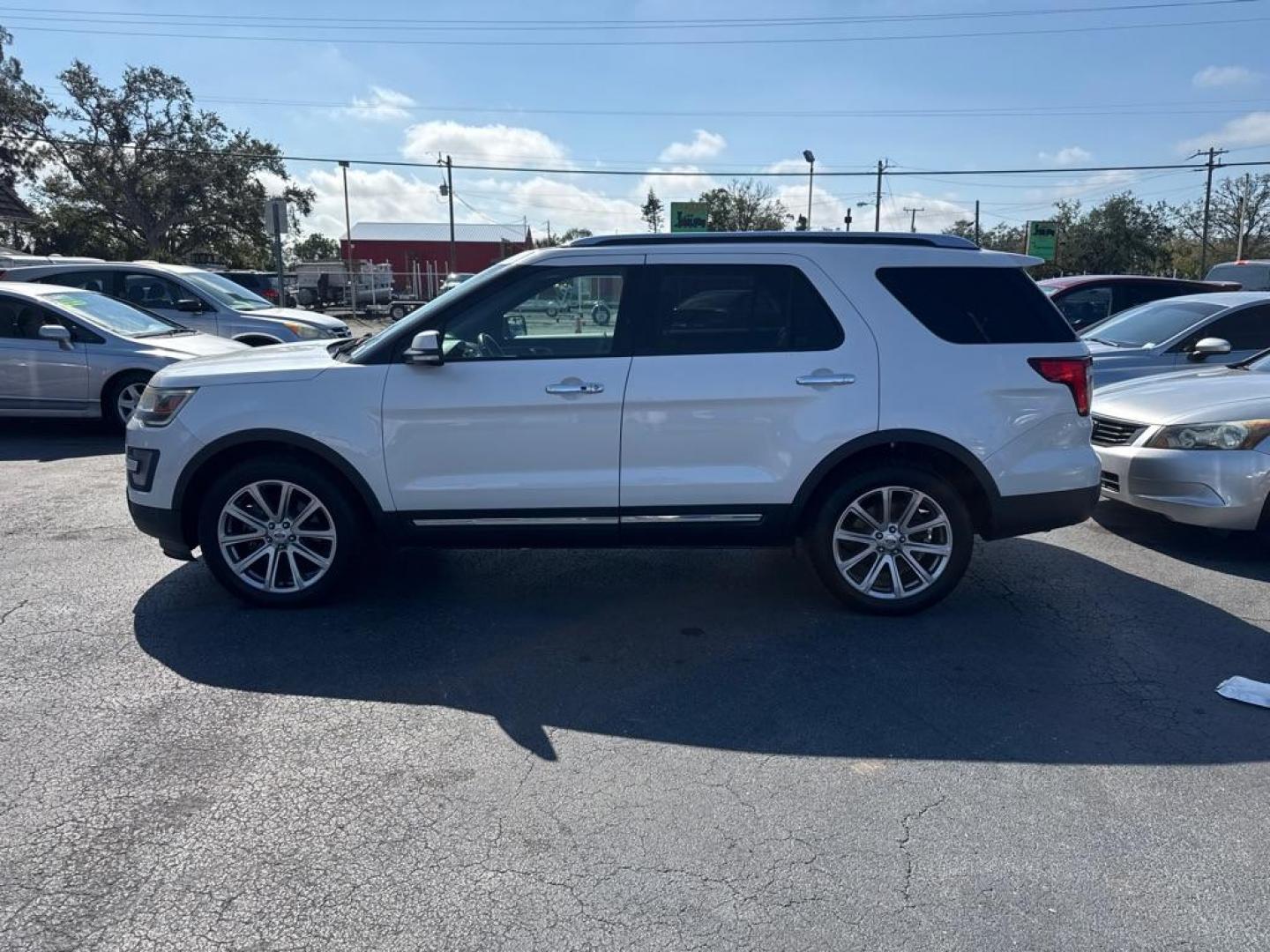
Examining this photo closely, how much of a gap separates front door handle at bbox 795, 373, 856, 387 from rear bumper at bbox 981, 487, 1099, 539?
1.03 meters

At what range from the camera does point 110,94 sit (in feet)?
146

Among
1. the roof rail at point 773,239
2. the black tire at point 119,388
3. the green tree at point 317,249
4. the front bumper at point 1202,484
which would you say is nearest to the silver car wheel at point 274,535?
the roof rail at point 773,239

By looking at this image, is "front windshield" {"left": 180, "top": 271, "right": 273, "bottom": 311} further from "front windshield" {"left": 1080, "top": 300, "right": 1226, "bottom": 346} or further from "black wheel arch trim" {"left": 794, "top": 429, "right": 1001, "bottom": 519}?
"front windshield" {"left": 1080, "top": 300, "right": 1226, "bottom": 346}

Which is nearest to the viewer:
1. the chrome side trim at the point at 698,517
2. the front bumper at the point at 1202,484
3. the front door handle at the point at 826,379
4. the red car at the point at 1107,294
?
the front door handle at the point at 826,379

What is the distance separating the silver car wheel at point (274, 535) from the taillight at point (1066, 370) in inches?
148

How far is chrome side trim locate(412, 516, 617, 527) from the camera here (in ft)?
16.0

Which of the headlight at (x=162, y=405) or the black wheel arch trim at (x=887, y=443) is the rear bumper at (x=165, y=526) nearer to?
the headlight at (x=162, y=405)

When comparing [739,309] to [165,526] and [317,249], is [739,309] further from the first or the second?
[317,249]

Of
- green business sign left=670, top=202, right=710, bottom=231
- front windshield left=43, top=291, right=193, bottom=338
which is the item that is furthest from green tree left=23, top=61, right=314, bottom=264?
front windshield left=43, top=291, right=193, bottom=338

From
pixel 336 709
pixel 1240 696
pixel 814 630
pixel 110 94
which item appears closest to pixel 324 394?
pixel 336 709

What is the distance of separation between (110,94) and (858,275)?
50.2 metres

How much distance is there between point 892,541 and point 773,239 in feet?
5.59

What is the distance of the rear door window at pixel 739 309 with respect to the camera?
482cm

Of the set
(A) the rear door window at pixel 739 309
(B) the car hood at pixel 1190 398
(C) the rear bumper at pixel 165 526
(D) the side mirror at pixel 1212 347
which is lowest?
(C) the rear bumper at pixel 165 526
